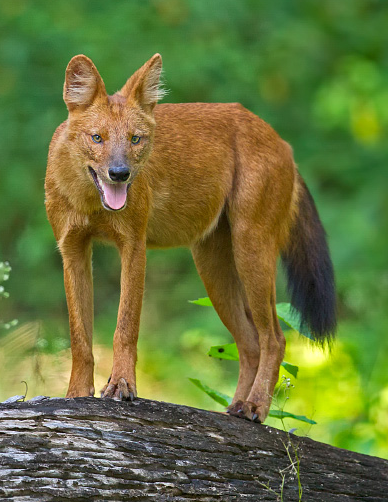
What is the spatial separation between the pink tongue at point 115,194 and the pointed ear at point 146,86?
1.76 ft

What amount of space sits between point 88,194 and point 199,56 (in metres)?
7.58

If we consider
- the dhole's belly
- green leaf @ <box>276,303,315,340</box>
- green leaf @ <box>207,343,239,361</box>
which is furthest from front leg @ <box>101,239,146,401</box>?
green leaf @ <box>276,303,315,340</box>

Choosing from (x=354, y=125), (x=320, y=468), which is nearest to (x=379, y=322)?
(x=354, y=125)

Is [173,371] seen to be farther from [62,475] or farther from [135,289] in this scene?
[62,475]

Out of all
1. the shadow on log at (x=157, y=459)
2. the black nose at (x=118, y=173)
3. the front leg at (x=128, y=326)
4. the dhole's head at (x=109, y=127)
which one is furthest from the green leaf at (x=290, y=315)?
the black nose at (x=118, y=173)

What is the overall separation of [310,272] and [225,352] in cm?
82

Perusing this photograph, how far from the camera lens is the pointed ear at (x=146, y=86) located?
4.80 m

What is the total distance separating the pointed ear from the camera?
480 centimetres

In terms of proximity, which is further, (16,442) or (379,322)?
(379,322)

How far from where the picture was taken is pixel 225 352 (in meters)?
5.41

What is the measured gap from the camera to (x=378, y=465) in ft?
16.0

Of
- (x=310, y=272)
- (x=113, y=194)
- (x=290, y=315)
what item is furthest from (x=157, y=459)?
(x=310, y=272)

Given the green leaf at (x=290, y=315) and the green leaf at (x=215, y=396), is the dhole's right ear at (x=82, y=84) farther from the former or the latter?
the green leaf at (x=290, y=315)

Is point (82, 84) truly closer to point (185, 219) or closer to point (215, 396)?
point (185, 219)
